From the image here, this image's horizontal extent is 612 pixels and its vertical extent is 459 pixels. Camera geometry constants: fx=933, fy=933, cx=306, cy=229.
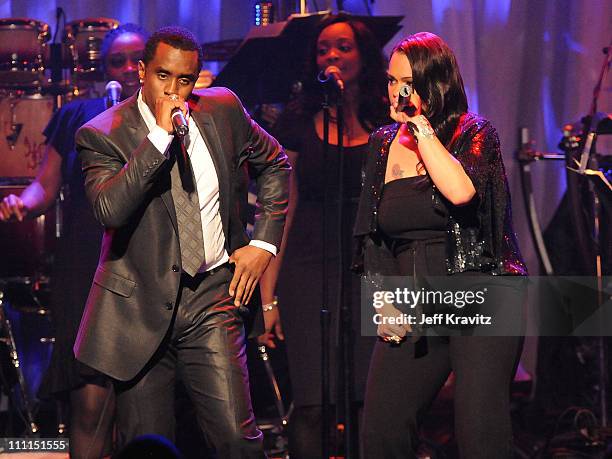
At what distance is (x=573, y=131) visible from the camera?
5324 millimetres

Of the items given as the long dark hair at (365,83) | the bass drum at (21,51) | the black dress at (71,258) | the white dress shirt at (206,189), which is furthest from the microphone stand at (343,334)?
the bass drum at (21,51)

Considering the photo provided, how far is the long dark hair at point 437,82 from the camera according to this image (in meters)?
3.30

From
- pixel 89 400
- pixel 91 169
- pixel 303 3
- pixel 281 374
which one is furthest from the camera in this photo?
pixel 281 374

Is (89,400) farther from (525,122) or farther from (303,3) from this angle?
(525,122)

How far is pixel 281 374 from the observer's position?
5.82m

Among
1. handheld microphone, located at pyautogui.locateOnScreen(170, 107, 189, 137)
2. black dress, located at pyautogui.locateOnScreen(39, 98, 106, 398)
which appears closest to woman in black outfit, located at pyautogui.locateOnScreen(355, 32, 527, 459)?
handheld microphone, located at pyautogui.locateOnScreen(170, 107, 189, 137)

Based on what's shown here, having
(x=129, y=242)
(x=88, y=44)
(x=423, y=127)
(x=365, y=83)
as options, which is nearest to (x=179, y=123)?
(x=129, y=242)

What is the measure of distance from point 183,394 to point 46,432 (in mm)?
912

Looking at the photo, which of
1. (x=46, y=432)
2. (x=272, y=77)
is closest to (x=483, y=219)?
(x=272, y=77)

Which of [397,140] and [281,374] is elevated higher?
[397,140]

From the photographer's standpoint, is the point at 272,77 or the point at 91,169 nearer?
the point at 91,169

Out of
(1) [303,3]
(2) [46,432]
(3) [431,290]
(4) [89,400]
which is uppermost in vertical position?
(1) [303,3]

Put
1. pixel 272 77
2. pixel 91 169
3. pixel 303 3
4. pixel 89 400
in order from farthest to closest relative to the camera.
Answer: pixel 303 3, pixel 272 77, pixel 89 400, pixel 91 169

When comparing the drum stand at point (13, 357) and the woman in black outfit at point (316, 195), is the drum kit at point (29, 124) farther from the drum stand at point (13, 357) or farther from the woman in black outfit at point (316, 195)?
the woman in black outfit at point (316, 195)
